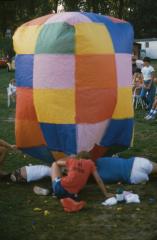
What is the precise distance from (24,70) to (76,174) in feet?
6.59

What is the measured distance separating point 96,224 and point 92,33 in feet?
9.92

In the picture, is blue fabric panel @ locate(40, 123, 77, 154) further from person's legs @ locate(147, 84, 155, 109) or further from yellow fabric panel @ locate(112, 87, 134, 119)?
person's legs @ locate(147, 84, 155, 109)

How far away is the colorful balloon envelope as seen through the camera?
7422 millimetres

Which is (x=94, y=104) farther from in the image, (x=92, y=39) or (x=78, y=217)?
(x=78, y=217)

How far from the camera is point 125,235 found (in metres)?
5.54

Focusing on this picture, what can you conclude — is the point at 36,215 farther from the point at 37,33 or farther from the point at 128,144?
the point at 37,33

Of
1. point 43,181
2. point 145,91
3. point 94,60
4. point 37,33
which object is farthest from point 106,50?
point 145,91

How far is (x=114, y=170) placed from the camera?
7602 mm

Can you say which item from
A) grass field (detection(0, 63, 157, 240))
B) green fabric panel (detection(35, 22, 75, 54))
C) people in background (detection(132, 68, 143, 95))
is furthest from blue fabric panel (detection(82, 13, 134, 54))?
people in background (detection(132, 68, 143, 95))

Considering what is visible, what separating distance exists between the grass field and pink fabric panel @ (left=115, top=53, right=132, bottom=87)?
5.20 ft

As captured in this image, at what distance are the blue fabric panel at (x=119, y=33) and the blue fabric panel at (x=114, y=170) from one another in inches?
68.5

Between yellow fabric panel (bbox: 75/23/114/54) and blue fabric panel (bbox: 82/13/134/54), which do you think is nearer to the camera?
yellow fabric panel (bbox: 75/23/114/54)

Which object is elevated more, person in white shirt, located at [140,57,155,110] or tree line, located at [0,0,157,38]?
person in white shirt, located at [140,57,155,110]

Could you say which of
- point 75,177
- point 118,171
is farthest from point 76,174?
point 118,171
